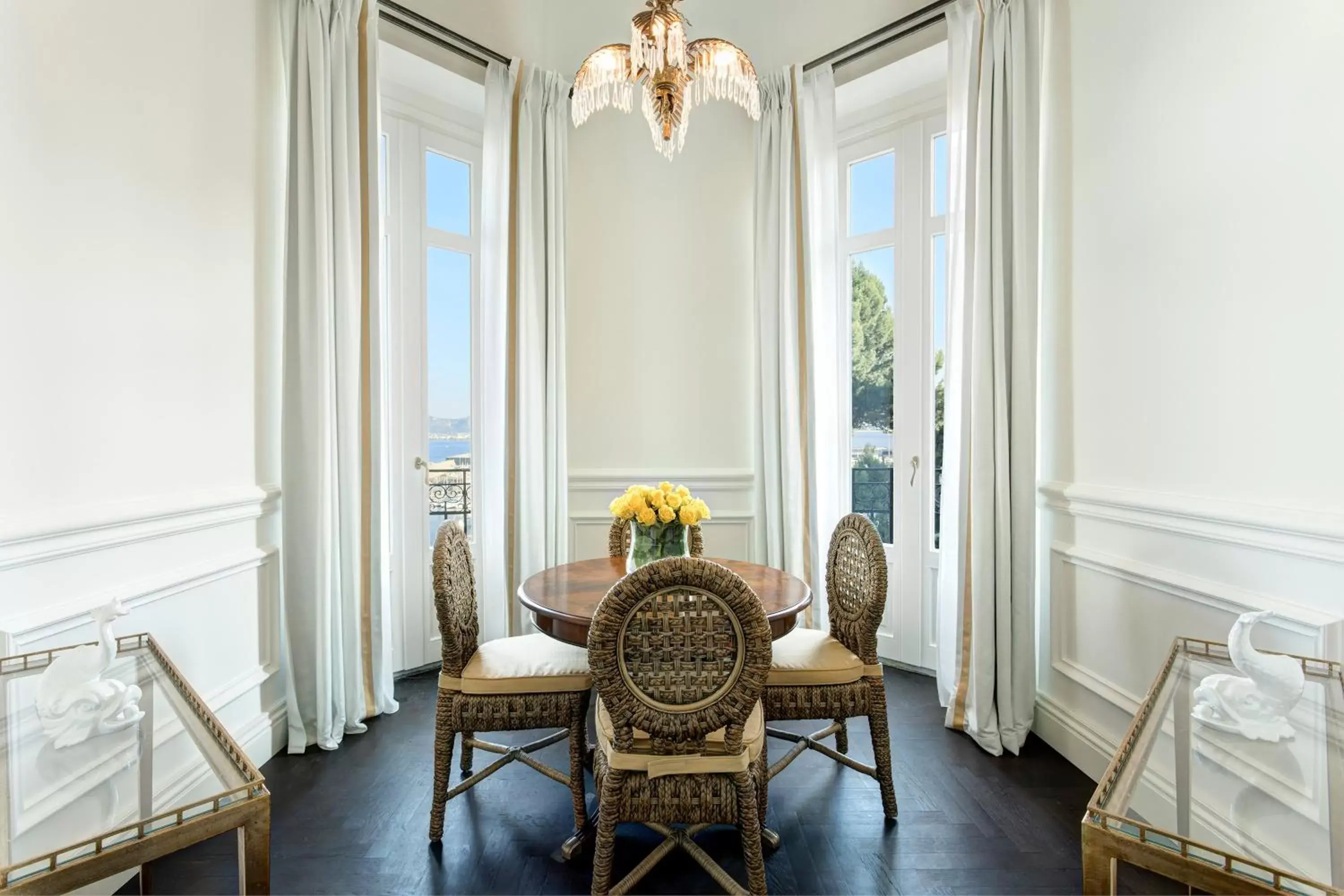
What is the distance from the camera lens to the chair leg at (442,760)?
81.7 inches

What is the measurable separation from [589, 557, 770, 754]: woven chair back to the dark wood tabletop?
0.50ft

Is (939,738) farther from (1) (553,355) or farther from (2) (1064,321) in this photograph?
(1) (553,355)

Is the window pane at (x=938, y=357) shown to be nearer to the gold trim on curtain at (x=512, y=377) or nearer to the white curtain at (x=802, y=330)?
the white curtain at (x=802, y=330)

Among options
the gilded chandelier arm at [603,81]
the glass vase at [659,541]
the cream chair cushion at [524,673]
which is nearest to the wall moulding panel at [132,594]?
the cream chair cushion at [524,673]

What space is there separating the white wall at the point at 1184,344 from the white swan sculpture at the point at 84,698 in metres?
2.59

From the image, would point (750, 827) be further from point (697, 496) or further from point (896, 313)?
point (896, 313)

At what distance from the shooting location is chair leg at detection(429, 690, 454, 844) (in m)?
2.08

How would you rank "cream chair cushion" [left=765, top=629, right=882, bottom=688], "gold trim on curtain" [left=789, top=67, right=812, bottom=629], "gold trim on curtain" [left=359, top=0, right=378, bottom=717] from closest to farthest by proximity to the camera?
"cream chair cushion" [left=765, top=629, right=882, bottom=688] < "gold trim on curtain" [left=359, top=0, right=378, bottom=717] < "gold trim on curtain" [left=789, top=67, right=812, bottom=629]

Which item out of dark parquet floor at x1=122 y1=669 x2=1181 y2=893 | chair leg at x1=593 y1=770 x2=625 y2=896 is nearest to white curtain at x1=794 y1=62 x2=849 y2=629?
dark parquet floor at x1=122 y1=669 x2=1181 y2=893

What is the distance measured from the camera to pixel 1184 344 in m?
2.08

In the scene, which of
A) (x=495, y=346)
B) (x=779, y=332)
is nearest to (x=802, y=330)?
(x=779, y=332)

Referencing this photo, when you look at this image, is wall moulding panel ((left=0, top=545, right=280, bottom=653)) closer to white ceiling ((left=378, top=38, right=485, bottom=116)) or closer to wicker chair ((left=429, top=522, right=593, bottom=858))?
wicker chair ((left=429, top=522, right=593, bottom=858))

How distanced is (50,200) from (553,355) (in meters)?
2.13

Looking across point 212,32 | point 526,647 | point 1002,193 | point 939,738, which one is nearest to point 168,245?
point 212,32
